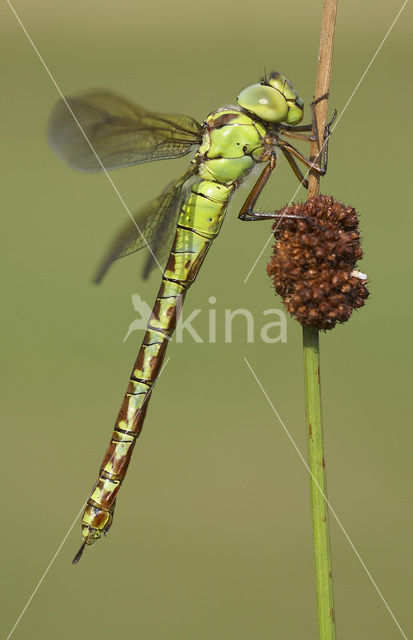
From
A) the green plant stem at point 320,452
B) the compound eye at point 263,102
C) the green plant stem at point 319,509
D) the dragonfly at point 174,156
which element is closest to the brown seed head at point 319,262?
the green plant stem at point 320,452

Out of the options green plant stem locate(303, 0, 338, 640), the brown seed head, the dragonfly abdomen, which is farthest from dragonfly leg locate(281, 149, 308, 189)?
green plant stem locate(303, 0, 338, 640)

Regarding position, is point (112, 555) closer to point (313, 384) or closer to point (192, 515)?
point (192, 515)

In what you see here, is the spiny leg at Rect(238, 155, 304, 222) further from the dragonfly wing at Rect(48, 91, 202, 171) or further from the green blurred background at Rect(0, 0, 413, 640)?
the dragonfly wing at Rect(48, 91, 202, 171)

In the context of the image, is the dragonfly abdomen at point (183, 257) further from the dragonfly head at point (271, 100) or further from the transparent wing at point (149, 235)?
the transparent wing at point (149, 235)

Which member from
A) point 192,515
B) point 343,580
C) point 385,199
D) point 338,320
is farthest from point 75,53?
point 338,320

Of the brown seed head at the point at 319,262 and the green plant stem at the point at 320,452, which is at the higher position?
the brown seed head at the point at 319,262

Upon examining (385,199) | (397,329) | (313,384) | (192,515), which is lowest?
(313,384)

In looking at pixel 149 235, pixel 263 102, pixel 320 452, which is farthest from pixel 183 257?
pixel 320 452
